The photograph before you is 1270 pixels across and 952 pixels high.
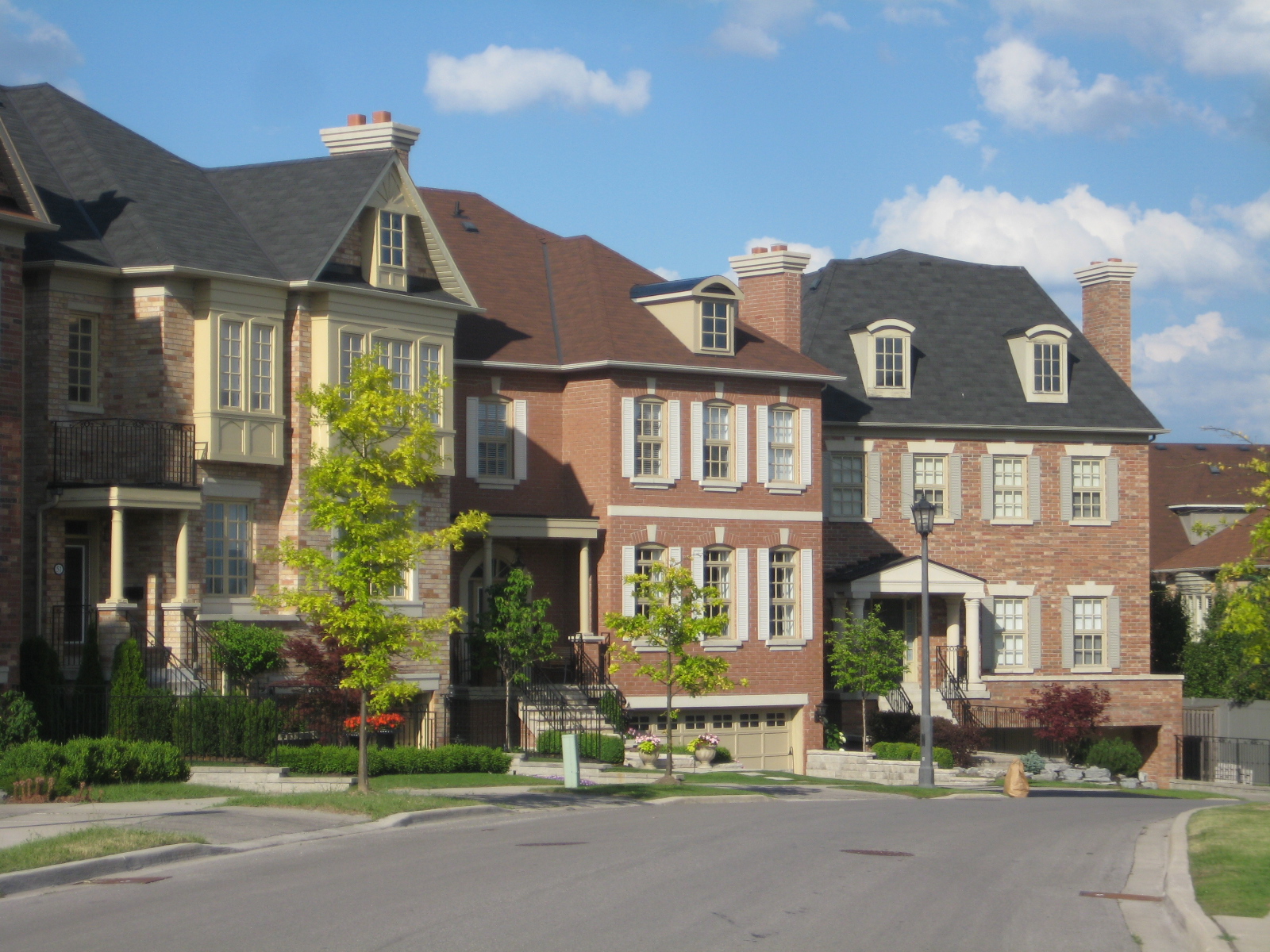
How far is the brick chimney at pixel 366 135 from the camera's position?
35250 mm

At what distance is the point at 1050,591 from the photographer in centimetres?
4388

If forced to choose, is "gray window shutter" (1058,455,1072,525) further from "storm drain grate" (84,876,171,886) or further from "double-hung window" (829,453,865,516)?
"storm drain grate" (84,876,171,886)

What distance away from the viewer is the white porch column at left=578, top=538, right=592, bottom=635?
119 ft

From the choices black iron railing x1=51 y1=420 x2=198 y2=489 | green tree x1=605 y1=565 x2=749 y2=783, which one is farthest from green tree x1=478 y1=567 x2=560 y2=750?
black iron railing x1=51 y1=420 x2=198 y2=489

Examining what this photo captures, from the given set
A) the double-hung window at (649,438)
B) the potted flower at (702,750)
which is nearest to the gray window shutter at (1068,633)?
the potted flower at (702,750)

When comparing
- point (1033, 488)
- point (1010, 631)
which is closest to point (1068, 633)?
point (1010, 631)

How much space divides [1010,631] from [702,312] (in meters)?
12.8

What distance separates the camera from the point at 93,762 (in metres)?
22.7

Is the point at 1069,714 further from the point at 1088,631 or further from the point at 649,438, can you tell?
the point at 649,438

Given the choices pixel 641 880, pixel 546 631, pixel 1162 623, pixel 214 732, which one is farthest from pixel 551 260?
pixel 641 880

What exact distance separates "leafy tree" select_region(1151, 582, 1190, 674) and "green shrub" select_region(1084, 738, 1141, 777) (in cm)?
909

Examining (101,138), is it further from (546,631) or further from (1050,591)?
(1050,591)

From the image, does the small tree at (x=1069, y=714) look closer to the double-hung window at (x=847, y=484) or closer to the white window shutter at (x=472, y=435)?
the double-hung window at (x=847, y=484)

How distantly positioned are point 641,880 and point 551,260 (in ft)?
92.3
